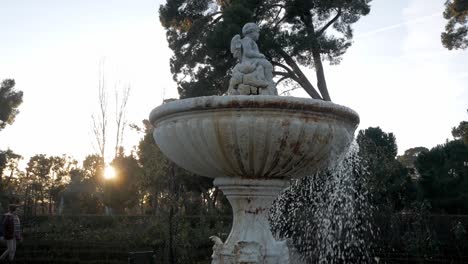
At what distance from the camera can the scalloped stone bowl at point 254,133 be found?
3.48m

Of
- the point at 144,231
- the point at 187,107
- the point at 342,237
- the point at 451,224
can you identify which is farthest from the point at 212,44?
the point at 187,107

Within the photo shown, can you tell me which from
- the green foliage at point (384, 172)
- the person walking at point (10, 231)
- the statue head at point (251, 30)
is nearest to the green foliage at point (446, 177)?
the green foliage at point (384, 172)

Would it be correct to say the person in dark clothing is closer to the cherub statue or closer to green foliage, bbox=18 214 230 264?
green foliage, bbox=18 214 230 264

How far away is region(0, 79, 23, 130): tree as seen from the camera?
31798 mm

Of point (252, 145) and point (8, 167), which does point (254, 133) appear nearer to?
point (252, 145)

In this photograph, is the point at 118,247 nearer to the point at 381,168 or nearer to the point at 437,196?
the point at 381,168

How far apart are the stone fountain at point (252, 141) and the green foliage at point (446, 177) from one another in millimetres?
11925

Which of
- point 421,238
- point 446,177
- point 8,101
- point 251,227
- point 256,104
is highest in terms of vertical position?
point 8,101

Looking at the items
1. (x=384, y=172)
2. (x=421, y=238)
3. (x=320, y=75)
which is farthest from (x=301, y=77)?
(x=421, y=238)

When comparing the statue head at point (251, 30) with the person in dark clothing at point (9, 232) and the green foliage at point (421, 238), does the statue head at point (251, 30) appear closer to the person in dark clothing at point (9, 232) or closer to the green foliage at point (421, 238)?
the person in dark clothing at point (9, 232)

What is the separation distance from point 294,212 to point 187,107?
7381 millimetres

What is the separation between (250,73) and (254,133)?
0.97 meters

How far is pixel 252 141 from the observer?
138 inches

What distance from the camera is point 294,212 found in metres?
10.6
